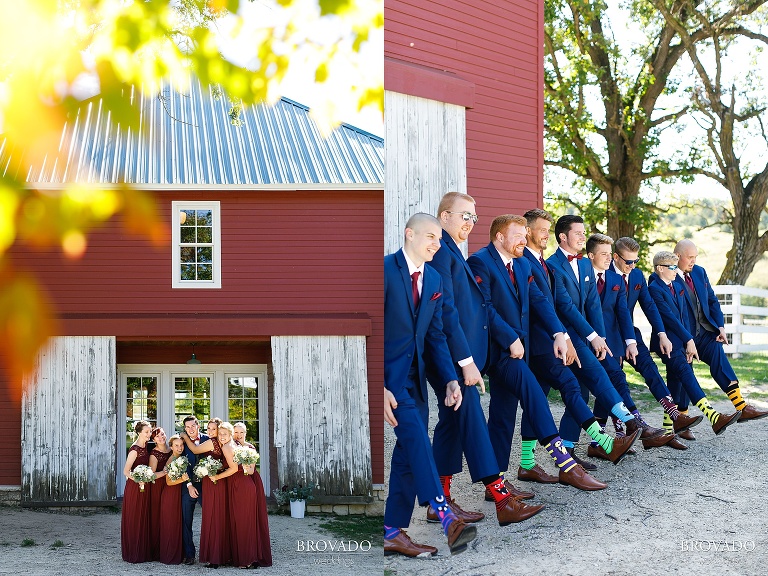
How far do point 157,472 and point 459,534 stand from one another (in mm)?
1054

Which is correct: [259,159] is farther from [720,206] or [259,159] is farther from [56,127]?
[720,206]

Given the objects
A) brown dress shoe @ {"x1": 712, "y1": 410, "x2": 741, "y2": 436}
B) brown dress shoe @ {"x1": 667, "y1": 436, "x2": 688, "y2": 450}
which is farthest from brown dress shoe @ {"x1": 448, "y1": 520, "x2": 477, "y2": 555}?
brown dress shoe @ {"x1": 712, "y1": 410, "x2": 741, "y2": 436}

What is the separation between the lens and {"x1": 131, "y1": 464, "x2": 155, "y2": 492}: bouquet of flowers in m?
2.27

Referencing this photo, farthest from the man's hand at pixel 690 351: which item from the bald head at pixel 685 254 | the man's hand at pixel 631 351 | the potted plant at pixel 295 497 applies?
the potted plant at pixel 295 497

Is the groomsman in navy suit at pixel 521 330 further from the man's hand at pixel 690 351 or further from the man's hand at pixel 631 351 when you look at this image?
the man's hand at pixel 690 351

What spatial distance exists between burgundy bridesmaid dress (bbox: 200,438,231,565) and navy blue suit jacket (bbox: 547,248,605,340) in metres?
2.42

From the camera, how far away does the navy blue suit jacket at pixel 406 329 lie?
2.79m

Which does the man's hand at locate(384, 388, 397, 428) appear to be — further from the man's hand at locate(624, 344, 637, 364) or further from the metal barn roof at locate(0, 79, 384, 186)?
the man's hand at locate(624, 344, 637, 364)

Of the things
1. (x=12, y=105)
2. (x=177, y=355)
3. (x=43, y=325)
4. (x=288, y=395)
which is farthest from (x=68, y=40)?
(x=288, y=395)

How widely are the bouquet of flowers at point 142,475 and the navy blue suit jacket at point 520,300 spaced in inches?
73.7

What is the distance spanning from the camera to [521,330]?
395cm

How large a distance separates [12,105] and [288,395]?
1139 millimetres

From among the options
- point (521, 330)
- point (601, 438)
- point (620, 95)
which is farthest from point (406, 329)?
point (620, 95)

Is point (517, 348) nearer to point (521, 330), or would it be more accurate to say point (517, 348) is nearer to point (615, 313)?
point (521, 330)
